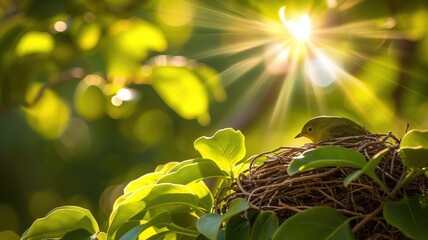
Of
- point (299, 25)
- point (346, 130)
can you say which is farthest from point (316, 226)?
point (299, 25)

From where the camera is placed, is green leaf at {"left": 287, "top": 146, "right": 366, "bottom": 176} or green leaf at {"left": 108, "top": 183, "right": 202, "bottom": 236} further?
green leaf at {"left": 108, "top": 183, "right": 202, "bottom": 236}

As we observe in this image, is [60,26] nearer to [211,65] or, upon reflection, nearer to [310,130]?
[211,65]

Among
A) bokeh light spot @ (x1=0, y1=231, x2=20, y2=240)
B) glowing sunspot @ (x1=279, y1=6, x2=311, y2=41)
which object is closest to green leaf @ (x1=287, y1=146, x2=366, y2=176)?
bokeh light spot @ (x1=0, y1=231, x2=20, y2=240)

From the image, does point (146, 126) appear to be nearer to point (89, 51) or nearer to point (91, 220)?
point (89, 51)

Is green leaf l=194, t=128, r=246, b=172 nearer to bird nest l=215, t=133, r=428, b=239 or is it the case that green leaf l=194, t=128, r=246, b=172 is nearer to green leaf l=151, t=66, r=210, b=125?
bird nest l=215, t=133, r=428, b=239

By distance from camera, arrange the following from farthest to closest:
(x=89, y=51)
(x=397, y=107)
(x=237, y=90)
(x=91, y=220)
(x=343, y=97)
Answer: (x=237, y=90) < (x=343, y=97) < (x=397, y=107) < (x=89, y=51) < (x=91, y=220)

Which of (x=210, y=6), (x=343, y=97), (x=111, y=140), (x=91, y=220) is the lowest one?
(x=91, y=220)

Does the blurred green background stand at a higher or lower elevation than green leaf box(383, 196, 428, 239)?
higher

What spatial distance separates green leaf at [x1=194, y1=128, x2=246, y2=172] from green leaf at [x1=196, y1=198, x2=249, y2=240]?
28cm

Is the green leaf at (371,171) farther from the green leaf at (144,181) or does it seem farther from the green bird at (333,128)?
the green bird at (333,128)

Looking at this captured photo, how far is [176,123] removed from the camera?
5098 mm

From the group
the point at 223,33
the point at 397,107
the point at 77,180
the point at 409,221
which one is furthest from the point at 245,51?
the point at 409,221

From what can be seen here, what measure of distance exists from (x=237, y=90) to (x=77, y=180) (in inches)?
52.5

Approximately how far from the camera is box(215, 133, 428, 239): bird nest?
5.58 feet
